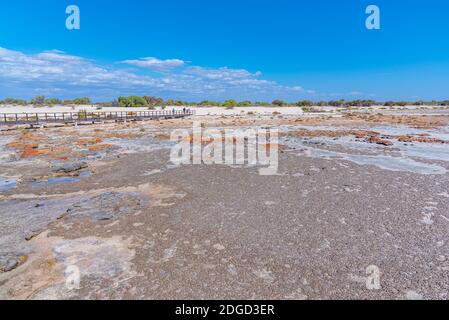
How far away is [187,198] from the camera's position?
9.20 m

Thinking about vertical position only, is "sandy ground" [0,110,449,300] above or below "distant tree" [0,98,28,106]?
below

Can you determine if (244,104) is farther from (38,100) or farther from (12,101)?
(12,101)

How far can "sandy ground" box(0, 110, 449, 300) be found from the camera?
4.71 meters

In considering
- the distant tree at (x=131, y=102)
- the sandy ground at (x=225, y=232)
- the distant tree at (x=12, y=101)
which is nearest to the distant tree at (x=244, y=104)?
the distant tree at (x=131, y=102)

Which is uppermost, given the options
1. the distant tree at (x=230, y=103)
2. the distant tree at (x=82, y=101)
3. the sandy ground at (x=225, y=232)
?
the distant tree at (x=82, y=101)

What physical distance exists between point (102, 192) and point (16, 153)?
11.4m

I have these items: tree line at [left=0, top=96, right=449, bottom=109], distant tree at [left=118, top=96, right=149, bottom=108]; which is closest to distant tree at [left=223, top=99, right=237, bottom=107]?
tree line at [left=0, top=96, right=449, bottom=109]

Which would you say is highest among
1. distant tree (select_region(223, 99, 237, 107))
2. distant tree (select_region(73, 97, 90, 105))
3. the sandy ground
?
distant tree (select_region(73, 97, 90, 105))

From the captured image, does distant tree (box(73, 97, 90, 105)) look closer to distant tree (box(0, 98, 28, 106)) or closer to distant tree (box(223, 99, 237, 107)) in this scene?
distant tree (box(0, 98, 28, 106))

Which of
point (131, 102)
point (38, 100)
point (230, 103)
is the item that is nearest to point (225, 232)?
point (131, 102)

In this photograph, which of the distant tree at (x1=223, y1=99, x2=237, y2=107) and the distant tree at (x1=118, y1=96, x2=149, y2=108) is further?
the distant tree at (x1=223, y1=99, x2=237, y2=107)

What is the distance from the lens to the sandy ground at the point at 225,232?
15.4 feet

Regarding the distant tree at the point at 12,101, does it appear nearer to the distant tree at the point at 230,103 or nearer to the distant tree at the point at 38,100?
the distant tree at the point at 38,100
